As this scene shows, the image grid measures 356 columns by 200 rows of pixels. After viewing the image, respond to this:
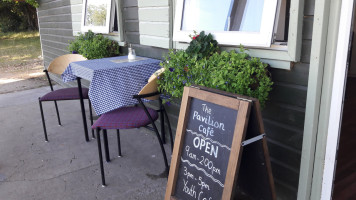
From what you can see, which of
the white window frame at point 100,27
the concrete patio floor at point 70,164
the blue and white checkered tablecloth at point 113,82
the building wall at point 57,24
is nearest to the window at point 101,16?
the white window frame at point 100,27

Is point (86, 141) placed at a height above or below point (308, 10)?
below

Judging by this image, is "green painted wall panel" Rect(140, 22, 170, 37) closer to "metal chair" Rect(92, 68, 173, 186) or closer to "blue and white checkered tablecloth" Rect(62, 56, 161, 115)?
"blue and white checkered tablecloth" Rect(62, 56, 161, 115)

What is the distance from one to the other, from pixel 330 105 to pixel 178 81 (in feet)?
3.13

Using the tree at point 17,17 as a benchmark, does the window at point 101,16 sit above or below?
below

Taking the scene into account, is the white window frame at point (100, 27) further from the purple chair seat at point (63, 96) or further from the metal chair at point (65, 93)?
the purple chair seat at point (63, 96)

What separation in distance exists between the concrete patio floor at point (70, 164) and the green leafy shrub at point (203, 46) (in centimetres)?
107

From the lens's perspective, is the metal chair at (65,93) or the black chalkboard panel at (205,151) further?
the metal chair at (65,93)

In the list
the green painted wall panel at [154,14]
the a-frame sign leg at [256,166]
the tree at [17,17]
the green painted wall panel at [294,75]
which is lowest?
the a-frame sign leg at [256,166]

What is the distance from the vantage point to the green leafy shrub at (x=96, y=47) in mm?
3555

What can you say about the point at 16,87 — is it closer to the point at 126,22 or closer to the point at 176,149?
the point at 126,22

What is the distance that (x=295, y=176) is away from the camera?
1984 mm

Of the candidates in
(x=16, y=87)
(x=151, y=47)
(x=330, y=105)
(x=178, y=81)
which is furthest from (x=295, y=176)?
(x=16, y=87)

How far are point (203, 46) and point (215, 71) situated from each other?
1.17 ft

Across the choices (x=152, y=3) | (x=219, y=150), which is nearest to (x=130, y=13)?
(x=152, y=3)
